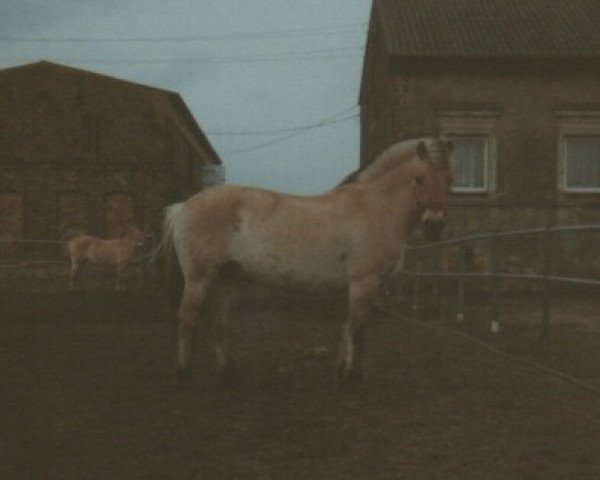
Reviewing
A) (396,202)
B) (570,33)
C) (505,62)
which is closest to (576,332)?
(396,202)

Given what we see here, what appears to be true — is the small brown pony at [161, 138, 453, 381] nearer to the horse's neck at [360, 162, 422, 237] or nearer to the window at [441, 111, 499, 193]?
the horse's neck at [360, 162, 422, 237]

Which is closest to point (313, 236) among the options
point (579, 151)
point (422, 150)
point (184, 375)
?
point (422, 150)

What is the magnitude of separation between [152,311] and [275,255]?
344 inches

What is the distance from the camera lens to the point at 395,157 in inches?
293

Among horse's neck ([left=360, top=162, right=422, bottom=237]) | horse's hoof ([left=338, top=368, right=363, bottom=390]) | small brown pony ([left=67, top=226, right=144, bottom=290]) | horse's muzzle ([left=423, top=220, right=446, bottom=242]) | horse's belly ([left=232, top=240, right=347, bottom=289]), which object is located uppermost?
horse's neck ([left=360, top=162, right=422, bottom=237])

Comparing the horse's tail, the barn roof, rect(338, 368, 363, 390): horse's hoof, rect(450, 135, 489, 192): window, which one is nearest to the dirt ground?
rect(338, 368, 363, 390): horse's hoof

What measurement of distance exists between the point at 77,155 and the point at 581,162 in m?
22.7

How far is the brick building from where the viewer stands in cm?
3966

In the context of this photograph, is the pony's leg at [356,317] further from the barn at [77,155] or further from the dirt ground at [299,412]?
the barn at [77,155]

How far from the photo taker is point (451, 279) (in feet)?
75.5

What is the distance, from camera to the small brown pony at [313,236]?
7070mm

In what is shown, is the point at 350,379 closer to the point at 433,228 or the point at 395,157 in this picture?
the point at 433,228

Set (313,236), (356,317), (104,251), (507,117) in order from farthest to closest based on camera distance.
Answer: (104,251)
(507,117)
(313,236)
(356,317)

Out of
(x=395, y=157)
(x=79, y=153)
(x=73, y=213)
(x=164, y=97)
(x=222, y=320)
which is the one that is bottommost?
(x=222, y=320)
